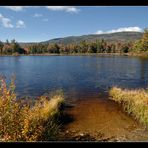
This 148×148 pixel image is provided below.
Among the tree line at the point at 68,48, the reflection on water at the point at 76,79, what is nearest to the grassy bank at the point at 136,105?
the reflection on water at the point at 76,79

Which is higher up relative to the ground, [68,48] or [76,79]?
[68,48]

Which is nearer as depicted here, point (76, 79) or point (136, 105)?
point (136, 105)

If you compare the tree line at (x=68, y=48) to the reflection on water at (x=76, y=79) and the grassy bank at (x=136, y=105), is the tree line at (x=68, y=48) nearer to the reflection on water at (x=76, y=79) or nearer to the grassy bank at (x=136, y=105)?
the reflection on water at (x=76, y=79)

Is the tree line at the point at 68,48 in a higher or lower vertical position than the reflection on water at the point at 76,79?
higher

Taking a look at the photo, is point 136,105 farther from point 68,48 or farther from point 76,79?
point 68,48

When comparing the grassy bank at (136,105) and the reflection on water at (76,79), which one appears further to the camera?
the reflection on water at (76,79)

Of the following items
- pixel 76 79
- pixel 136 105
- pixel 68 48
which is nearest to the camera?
pixel 136 105

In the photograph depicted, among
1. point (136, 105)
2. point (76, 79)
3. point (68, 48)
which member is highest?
point (68, 48)

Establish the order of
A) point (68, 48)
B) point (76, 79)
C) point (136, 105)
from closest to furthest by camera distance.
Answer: point (136, 105)
point (76, 79)
point (68, 48)

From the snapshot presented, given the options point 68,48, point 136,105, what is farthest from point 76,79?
point 68,48

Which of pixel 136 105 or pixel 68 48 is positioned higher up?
pixel 68 48
